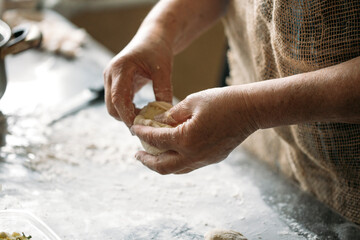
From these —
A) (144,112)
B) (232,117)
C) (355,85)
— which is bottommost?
(144,112)

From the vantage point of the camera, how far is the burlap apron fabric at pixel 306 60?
2.70 ft

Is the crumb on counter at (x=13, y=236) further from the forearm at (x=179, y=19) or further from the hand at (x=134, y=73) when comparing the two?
the forearm at (x=179, y=19)

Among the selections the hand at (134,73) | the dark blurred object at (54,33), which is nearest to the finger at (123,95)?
the hand at (134,73)

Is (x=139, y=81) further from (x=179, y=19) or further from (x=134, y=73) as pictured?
(x=179, y=19)

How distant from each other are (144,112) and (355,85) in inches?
18.0

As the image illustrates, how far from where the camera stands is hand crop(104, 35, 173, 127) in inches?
39.5

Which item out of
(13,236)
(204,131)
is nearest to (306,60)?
(204,131)

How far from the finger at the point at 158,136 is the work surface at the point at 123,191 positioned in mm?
212

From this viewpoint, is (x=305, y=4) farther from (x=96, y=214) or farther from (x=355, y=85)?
(x=96, y=214)

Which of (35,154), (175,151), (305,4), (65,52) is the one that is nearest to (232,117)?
(175,151)

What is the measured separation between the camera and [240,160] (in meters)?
1.24

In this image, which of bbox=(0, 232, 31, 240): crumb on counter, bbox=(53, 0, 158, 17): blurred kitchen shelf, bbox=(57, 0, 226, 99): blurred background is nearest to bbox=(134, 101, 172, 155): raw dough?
bbox=(0, 232, 31, 240): crumb on counter

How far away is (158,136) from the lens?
850mm

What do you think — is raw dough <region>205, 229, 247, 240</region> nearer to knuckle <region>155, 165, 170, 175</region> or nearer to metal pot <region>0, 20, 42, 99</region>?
knuckle <region>155, 165, 170, 175</region>
